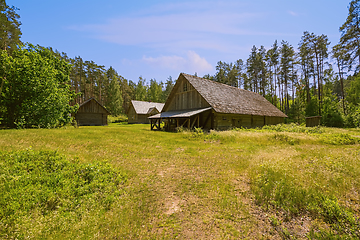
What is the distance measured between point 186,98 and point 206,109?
5588mm

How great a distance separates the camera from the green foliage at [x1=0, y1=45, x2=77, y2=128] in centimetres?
1509

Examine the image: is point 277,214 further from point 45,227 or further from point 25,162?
point 25,162

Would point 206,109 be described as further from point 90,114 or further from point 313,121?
point 90,114

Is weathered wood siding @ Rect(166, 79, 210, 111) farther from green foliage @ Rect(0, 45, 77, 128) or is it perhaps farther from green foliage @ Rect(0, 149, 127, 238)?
green foliage @ Rect(0, 149, 127, 238)

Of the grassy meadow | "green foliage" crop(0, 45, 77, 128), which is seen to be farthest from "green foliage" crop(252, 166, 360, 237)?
"green foliage" crop(0, 45, 77, 128)

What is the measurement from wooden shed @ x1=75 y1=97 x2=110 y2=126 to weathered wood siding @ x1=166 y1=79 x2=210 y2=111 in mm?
16970

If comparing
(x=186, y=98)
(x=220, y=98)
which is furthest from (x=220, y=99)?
(x=186, y=98)

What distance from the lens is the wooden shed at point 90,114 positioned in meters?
32.0

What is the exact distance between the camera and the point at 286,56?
39.5 m

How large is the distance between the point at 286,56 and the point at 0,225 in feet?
166

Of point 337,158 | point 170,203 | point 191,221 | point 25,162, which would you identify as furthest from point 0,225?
point 337,158

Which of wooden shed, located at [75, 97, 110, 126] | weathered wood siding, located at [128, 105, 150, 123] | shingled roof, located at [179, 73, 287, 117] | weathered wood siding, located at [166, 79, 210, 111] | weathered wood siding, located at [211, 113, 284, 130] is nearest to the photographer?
shingled roof, located at [179, 73, 287, 117]

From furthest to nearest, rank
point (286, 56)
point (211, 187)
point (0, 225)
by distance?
point (286, 56)
point (211, 187)
point (0, 225)

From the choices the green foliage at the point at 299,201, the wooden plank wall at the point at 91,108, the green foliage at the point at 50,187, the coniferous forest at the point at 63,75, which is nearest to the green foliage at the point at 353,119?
the coniferous forest at the point at 63,75
